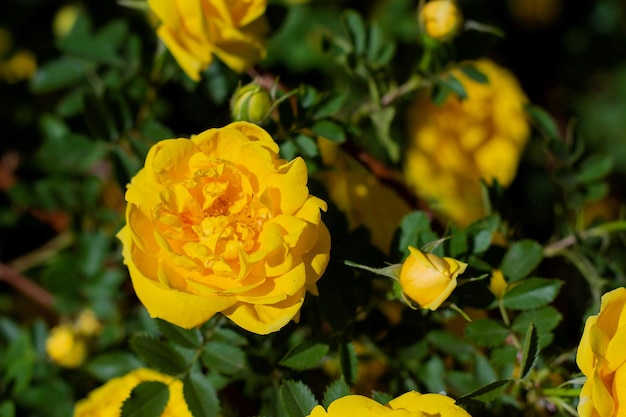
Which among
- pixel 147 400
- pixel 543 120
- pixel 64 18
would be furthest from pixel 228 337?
pixel 64 18

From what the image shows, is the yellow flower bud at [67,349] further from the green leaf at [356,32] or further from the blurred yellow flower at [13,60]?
the blurred yellow flower at [13,60]

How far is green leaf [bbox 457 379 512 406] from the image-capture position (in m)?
0.92

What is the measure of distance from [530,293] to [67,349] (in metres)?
0.83

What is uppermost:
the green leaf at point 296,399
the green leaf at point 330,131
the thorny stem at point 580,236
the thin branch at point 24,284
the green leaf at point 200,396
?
the green leaf at point 330,131

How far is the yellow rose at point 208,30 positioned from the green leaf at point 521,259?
52cm

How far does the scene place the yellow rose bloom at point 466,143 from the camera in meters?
1.73

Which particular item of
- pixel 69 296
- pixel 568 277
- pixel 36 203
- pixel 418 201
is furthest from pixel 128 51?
pixel 568 277

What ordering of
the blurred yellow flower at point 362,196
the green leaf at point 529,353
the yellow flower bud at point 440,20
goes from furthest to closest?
the blurred yellow flower at point 362,196
the yellow flower bud at point 440,20
the green leaf at point 529,353

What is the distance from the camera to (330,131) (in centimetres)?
114

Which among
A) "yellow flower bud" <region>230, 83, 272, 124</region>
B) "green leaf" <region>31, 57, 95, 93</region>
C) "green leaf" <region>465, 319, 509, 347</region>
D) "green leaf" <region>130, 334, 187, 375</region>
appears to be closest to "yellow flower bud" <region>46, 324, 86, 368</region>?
"green leaf" <region>130, 334, 187, 375</region>

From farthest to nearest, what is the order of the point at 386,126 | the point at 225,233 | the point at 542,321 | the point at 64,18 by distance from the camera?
1. the point at 64,18
2. the point at 386,126
3. the point at 542,321
4. the point at 225,233

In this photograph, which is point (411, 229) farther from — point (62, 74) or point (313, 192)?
point (62, 74)

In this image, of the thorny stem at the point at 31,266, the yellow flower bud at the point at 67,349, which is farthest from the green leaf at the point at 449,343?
the thorny stem at the point at 31,266

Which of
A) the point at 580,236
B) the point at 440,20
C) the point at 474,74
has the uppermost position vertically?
the point at 440,20
